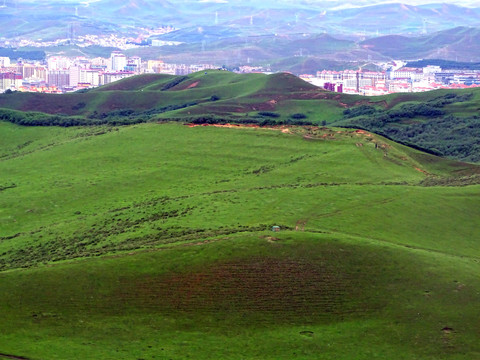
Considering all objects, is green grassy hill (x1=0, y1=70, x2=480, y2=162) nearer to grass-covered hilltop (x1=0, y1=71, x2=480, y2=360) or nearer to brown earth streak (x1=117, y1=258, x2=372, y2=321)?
grass-covered hilltop (x1=0, y1=71, x2=480, y2=360)

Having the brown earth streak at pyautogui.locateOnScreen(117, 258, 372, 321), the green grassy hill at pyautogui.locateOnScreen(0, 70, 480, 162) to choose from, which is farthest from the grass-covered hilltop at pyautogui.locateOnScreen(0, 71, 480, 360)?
the green grassy hill at pyautogui.locateOnScreen(0, 70, 480, 162)

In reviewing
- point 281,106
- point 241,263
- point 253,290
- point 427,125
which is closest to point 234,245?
point 241,263

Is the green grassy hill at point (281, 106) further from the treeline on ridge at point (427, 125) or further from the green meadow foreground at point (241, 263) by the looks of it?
the green meadow foreground at point (241, 263)

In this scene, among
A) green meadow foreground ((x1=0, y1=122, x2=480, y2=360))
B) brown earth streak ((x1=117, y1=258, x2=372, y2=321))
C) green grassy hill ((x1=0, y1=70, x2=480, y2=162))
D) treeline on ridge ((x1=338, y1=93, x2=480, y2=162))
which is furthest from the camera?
green grassy hill ((x1=0, y1=70, x2=480, y2=162))

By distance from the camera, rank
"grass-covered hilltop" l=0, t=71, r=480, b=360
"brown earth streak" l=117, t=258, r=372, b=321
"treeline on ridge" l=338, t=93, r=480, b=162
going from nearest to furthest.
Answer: "grass-covered hilltop" l=0, t=71, r=480, b=360
"brown earth streak" l=117, t=258, r=372, b=321
"treeline on ridge" l=338, t=93, r=480, b=162

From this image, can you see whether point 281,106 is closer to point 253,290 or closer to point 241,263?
point 241,263

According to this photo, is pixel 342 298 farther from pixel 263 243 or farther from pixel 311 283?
pixel 263 243
